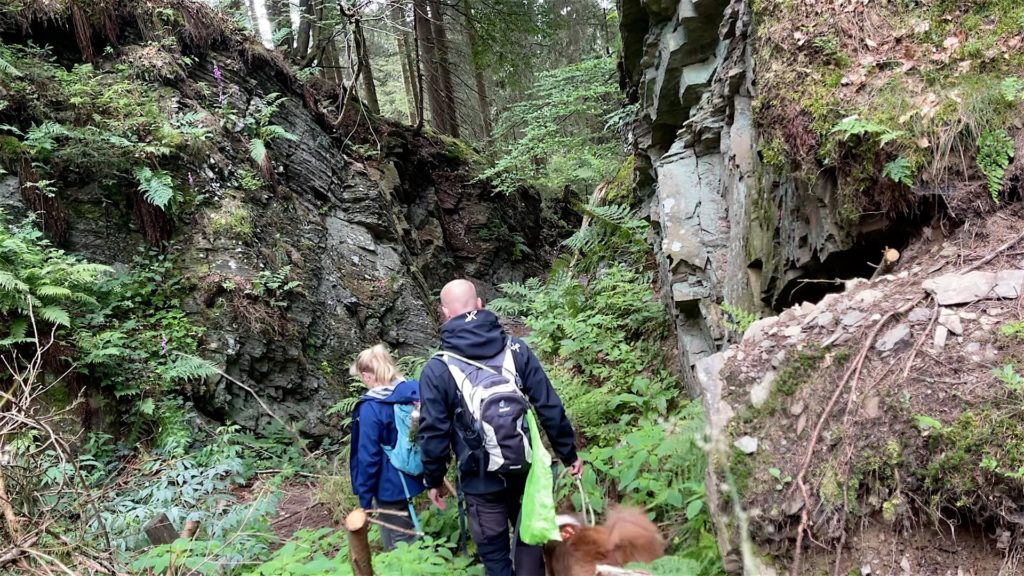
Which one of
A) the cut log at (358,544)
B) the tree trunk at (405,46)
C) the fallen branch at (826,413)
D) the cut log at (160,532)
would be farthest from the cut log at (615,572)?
the tree trunk at (405,46)

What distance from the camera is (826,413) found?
2.43 m

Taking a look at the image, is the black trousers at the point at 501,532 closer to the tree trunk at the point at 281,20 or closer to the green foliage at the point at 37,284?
the green foliage at the point at 37,284

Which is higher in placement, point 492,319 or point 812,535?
point 492,319

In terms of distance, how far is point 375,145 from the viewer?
12.6 m

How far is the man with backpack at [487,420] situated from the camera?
2883 millimetres

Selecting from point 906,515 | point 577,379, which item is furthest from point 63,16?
point 906,515

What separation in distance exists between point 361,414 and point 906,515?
309cm

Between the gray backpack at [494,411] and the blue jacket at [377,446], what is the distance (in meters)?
1.04

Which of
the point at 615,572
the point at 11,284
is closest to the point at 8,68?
the point at 11,284

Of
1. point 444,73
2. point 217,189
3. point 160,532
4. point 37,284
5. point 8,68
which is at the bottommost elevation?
point 160,532

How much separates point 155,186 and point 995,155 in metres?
8.38

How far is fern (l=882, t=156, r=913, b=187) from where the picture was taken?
3.21m

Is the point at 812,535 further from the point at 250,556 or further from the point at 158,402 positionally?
the point at 158,402

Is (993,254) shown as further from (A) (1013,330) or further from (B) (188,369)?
(B) (188,369)
